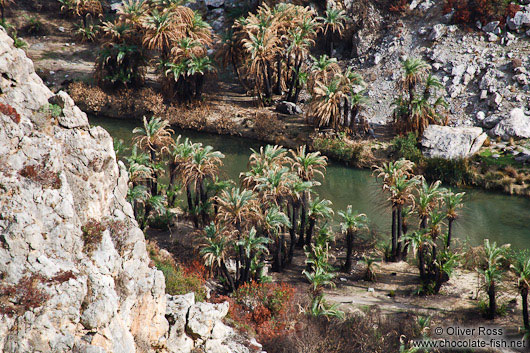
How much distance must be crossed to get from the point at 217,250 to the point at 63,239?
1114cm

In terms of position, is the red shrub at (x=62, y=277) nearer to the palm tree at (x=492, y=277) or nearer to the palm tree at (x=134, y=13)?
the palm tree at (x=492, y=277)

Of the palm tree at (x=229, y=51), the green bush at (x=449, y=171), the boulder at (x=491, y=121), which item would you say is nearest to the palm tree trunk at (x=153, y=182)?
the palm tree at (x=229, y=51)

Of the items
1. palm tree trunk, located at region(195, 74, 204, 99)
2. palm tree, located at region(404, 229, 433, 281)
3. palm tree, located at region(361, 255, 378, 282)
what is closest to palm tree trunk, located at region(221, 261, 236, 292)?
palm tree, located at region(361, 255, 378, 282)

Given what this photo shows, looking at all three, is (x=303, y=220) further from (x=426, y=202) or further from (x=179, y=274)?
(x=179, y=274)

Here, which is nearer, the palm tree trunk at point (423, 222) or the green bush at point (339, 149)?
the palm tree trunk at point (423, 222)

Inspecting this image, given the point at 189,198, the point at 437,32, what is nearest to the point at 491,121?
the point at 437,32

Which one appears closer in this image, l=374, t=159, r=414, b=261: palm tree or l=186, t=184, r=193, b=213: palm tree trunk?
l=374, t=159, r=414, b=261: palm tree

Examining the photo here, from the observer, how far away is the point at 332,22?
49.5 meters

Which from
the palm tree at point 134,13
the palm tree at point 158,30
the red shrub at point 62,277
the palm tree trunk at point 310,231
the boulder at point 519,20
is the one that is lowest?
the palm tree trunk at point 310,231

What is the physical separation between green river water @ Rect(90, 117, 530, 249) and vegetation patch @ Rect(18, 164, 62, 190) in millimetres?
16823

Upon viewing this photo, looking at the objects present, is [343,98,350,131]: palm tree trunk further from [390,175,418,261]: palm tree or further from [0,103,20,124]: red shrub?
[0,103,20,124]: red shrub

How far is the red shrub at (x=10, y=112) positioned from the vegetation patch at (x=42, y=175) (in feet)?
5.26

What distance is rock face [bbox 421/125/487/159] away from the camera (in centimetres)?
4219

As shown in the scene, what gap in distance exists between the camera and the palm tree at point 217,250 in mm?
28125
